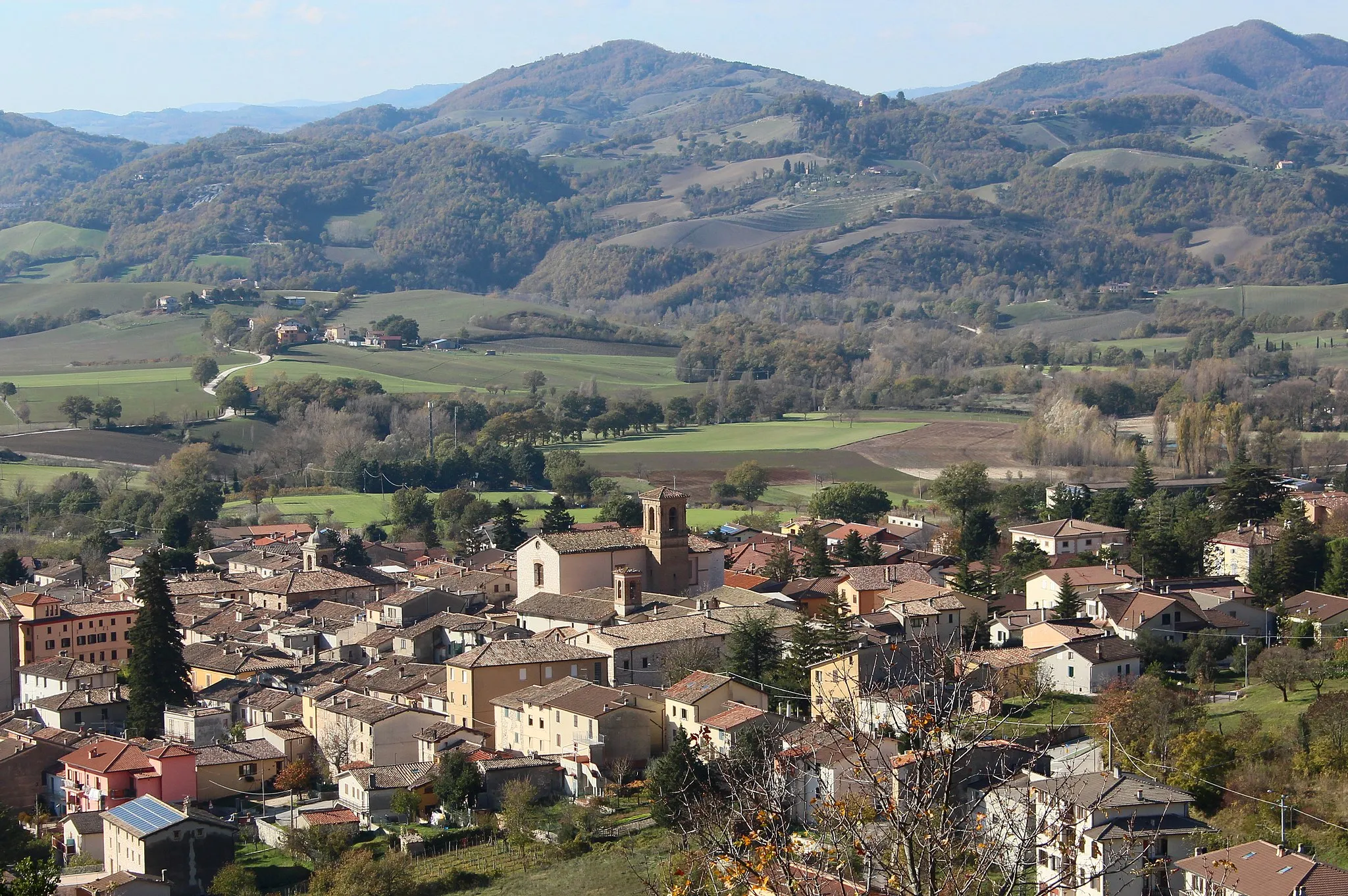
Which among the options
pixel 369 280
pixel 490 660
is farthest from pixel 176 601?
pixel 369 280

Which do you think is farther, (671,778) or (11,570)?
(11,570)

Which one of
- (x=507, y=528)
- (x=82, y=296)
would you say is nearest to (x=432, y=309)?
(x=82, y=296)

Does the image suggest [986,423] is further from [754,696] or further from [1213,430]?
[754,696]

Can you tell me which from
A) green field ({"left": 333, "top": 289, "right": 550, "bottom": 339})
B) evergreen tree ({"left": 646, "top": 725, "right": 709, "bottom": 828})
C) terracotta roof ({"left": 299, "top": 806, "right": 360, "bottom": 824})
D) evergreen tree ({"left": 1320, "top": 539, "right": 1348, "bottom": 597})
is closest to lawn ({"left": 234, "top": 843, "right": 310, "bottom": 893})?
terracotta roof ({"left": 299, "top": 806, "right": 360, "bottom": 824})

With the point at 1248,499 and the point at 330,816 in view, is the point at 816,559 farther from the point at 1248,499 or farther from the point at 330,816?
the point at 330,816

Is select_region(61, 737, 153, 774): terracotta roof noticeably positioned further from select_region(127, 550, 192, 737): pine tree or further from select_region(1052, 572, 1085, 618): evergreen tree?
select_region(1052, 572, 1085, 618): evergreen tree

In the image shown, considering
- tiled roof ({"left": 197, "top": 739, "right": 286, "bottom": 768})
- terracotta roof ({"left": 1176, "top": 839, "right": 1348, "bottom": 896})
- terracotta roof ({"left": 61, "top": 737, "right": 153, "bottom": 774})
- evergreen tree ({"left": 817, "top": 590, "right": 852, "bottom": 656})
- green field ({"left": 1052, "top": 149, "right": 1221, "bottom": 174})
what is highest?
green field ({"left": 1052, "top": 149, "right": 1221, "bottom": 174})

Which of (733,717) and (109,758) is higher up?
(733,717)
